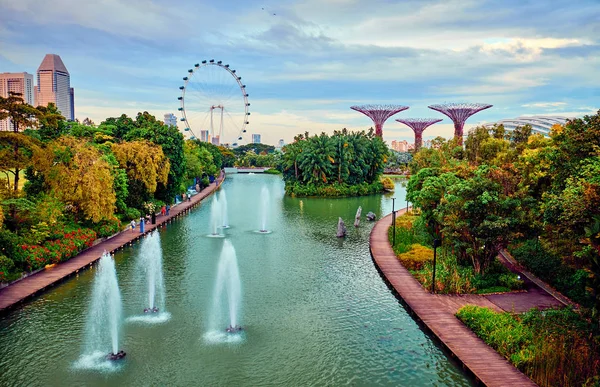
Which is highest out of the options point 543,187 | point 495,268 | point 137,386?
point 543,187

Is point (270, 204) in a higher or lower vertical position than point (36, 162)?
lower

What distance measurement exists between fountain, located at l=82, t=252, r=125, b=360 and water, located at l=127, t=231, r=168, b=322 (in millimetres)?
986

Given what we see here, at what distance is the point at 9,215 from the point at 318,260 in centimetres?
1512

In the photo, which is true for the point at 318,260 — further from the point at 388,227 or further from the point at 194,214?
the point at 194,214

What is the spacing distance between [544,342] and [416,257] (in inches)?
404

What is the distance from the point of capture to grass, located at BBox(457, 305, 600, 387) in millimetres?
12631

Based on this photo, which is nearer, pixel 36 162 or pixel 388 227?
pixel 36 162

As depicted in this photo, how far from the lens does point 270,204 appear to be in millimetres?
50094

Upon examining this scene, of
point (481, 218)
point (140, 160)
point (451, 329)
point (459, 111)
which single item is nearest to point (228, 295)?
point (451, 329)

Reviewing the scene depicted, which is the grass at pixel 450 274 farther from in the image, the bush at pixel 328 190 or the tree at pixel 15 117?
the bush at pixel 328 190

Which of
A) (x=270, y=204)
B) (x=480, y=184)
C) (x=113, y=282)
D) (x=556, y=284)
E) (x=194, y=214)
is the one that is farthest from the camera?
(x=270, y=204)

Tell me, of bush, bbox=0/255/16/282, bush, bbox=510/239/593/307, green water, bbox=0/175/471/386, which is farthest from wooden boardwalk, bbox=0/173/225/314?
bush, bbox=510/239/593/307

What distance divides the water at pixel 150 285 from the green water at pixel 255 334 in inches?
13.5

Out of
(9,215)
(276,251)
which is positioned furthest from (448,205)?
(9,215)
